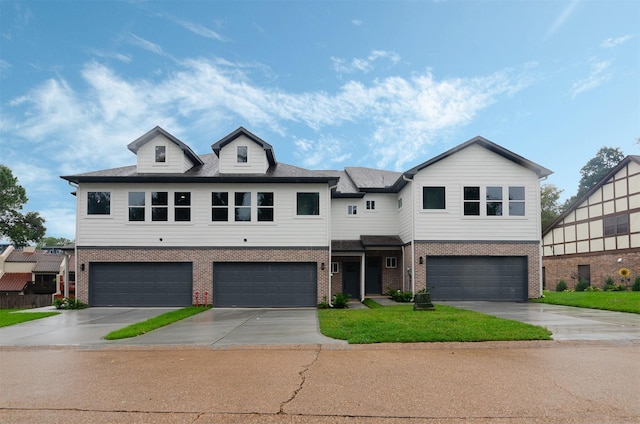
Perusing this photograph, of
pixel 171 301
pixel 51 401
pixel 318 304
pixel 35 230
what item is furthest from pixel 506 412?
pixel 35 230

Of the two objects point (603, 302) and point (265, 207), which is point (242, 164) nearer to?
point (265, 207)

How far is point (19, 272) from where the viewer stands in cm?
3862

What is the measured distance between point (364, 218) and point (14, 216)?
34106 mm

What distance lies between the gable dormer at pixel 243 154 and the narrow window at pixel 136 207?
371 centimetres

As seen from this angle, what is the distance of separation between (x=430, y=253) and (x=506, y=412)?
13962 mm

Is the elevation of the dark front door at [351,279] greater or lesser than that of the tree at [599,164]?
lesser

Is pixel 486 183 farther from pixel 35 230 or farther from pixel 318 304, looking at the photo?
pixel 35 230

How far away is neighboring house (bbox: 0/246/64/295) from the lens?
3688 centimetres

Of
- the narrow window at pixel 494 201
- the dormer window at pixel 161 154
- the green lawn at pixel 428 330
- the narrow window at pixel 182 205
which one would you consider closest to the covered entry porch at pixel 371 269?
the narrow window at pixel 494 201

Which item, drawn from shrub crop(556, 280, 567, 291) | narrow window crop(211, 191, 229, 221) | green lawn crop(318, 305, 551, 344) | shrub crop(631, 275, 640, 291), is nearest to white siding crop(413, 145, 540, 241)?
green lawn crop(318, 305, 551, 344)

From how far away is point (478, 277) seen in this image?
18.6 meters

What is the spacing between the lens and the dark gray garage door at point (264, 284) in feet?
58.2

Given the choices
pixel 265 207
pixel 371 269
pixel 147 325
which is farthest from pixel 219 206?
pixel 371 269

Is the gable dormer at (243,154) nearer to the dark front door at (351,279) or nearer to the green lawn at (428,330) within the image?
the dark front door at (351,279)
